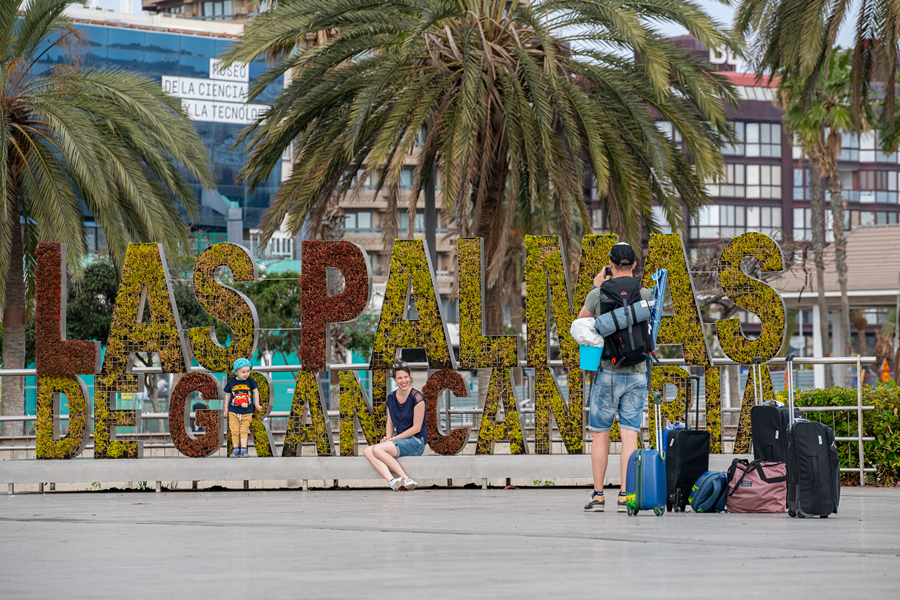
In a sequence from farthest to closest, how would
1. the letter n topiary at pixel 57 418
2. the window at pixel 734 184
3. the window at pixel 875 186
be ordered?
the window at pixel 875 186, the window at pixel 734 184, the letter n topiary at pixel 57 418

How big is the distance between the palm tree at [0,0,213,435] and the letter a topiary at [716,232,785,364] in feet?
32.2

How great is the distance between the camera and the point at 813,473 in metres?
8.46

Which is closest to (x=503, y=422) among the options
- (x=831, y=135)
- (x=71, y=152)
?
(x=71, y=152)

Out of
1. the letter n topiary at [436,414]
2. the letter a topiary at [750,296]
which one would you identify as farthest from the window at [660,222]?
the letter n topiary at [436,414]

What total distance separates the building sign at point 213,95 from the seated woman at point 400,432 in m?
58.6

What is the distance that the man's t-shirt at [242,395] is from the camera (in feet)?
41.6

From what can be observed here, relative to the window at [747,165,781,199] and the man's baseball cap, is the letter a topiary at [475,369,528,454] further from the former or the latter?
the window at [747,165,781,199]

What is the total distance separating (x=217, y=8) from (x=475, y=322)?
289 ft

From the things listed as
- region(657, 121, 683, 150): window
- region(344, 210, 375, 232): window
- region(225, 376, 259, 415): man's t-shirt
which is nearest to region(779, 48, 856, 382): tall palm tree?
region(657, 121, 683, 150): window

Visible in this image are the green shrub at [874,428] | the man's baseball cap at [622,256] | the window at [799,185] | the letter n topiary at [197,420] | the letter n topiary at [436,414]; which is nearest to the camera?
the man's baseball cap at [622,256]

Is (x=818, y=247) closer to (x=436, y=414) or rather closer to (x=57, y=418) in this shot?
(x=436, y=414)

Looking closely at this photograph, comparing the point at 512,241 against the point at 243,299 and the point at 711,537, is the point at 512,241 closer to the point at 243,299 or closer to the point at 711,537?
the point at 243,299

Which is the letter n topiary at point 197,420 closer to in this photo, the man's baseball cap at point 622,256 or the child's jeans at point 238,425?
the child's jeans at point 238,425

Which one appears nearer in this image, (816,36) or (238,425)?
(238,425)
